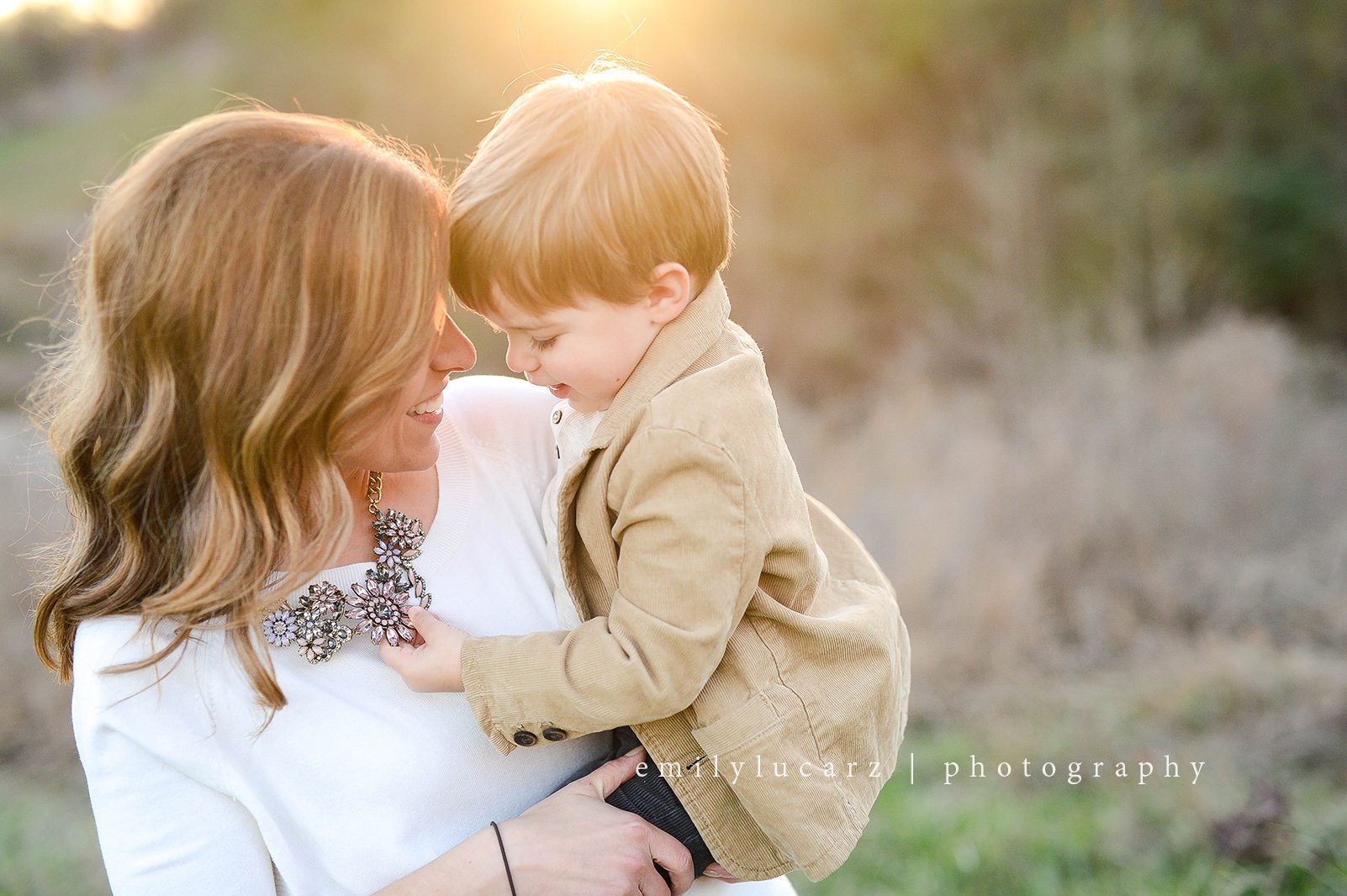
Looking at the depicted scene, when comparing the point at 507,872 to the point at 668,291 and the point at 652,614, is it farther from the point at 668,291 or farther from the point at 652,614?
the point at 668,291

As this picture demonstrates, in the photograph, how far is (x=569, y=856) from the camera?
1.59 metres

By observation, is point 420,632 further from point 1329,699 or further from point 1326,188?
point 1326,188

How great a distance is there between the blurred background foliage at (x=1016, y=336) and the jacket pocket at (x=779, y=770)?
94.2 inches

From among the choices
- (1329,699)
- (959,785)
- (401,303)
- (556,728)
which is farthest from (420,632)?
(1329,699)

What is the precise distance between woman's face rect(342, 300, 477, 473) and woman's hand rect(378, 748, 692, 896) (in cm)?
59

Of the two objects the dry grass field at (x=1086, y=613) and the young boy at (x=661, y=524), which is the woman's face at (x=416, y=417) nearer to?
the young boy at (x=661, y=524)

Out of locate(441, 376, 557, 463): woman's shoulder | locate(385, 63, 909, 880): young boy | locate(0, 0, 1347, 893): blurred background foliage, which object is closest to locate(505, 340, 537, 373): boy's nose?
locate(385, 63, 909, 880): young boy

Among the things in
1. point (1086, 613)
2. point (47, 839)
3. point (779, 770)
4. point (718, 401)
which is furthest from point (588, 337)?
point (1086, 613)

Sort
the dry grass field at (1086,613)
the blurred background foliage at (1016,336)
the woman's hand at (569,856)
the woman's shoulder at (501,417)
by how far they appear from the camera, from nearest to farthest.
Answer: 1. the woman's hand at (569,856)
2. the woman's shoulder at (501,417)
3. the dry grass field at (1086,613)
4. the blurred background foliage at (1016,336)

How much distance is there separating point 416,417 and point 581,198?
1.45ft

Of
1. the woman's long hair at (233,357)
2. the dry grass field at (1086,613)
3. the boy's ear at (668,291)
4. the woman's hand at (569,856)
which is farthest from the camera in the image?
the dry grass field at (1086,613)

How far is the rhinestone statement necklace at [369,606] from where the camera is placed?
1609mm

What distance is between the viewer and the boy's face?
1.66 meters

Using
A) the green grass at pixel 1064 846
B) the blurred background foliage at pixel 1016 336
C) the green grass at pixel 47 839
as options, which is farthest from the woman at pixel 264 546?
the green grass at pixel 47 839
